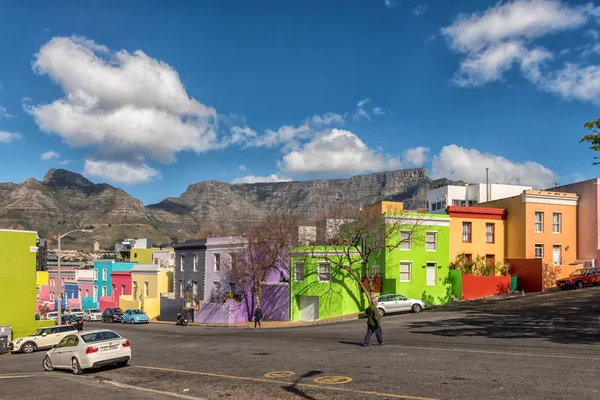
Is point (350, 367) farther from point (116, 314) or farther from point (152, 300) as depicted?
point (152, 300)

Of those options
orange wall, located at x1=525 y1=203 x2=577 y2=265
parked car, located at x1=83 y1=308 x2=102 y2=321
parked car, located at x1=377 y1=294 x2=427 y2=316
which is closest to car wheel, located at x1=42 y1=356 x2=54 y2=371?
parked car, located at x1=377 y1=294 x2=427 y2=316

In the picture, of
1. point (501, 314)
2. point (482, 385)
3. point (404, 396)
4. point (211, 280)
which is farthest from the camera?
point (211, 280)

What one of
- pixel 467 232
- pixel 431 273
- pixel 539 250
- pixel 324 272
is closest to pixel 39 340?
pixel 324 272

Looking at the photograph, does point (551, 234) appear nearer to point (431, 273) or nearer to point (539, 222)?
point (539, 222)

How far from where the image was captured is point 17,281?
1548 inches

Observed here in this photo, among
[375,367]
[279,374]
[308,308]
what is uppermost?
[375,367]

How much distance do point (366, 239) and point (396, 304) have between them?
7.70 meters

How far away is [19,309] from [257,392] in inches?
1254

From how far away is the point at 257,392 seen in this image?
1418 cm

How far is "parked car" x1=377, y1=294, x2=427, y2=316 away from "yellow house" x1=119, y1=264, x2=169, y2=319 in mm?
34869

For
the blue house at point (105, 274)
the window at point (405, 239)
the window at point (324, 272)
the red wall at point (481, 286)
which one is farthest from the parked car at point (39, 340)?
the blue house at point (105, 274)

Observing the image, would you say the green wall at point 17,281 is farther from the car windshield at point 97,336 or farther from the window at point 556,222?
the window at point 556,222

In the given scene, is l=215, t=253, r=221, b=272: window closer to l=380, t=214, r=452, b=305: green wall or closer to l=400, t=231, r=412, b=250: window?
l=380, t=214, r=452, b=305: green wall

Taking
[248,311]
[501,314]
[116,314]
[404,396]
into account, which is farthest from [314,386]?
[116,314]
